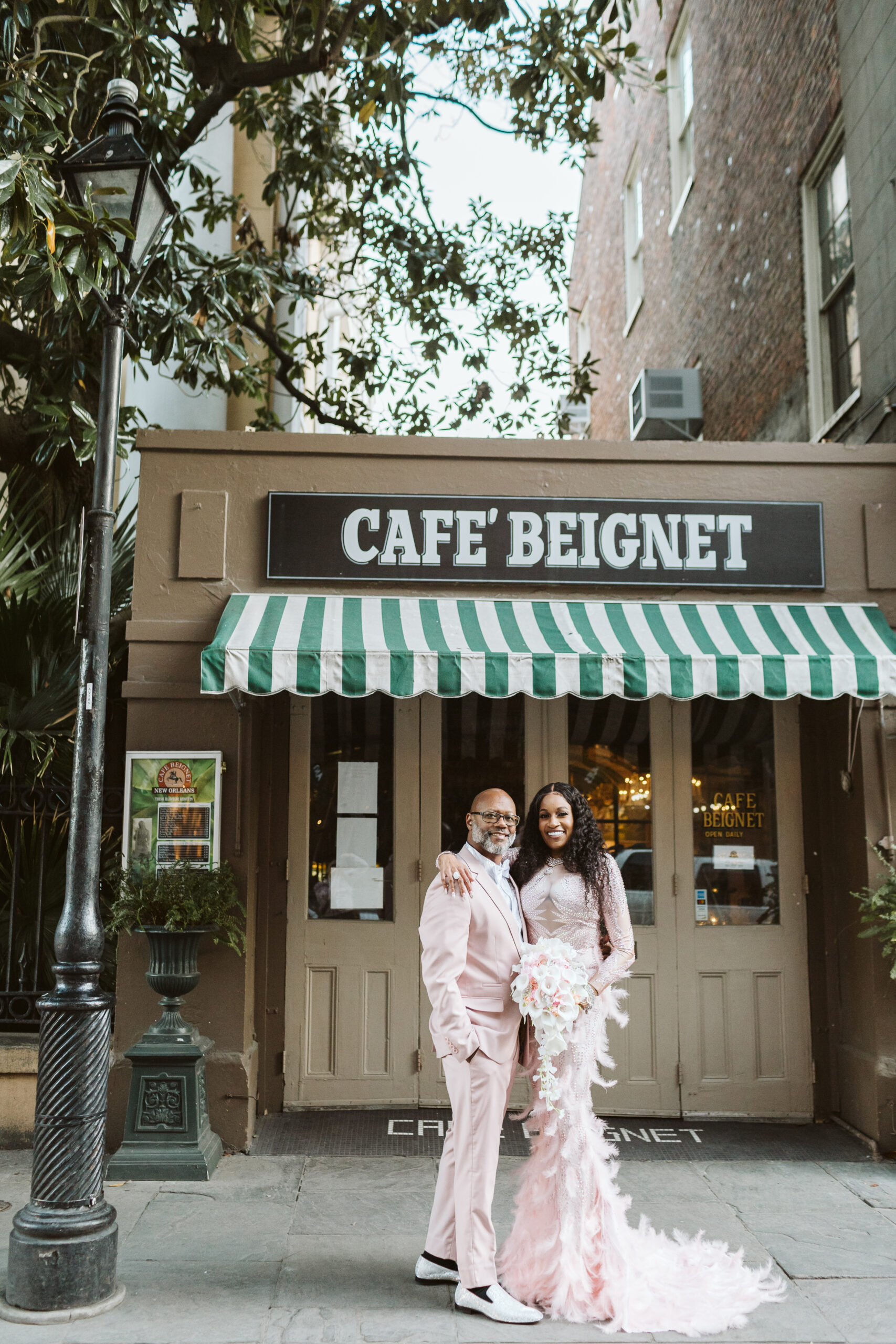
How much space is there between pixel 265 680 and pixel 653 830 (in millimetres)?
2959

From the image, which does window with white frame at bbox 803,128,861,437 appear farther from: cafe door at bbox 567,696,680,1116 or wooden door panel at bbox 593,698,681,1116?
wooden door panel at bbox 593,698,681,1116

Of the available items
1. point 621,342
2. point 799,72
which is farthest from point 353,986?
point 621,342

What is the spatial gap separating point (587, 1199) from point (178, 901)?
113 inches

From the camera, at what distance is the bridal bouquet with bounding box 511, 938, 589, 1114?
159 inches

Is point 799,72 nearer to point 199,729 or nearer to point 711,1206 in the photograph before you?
point 199,729

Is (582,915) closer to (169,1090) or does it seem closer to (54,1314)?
(54,1314)

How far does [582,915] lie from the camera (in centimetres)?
445

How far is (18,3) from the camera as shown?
20.7 feet

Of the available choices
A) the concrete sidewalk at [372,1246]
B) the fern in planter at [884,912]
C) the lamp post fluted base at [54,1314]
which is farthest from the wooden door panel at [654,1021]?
the lamp post fluted base at [54,1314]

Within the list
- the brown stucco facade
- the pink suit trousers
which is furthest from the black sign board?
the pink suit trousers

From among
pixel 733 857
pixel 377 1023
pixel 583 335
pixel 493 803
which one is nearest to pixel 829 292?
pixel 733 857

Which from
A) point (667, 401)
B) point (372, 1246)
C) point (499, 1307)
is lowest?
point (372, 1246)

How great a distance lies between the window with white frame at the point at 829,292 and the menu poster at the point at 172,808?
5.74 m

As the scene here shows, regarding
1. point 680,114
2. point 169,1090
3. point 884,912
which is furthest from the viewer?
point 680,114
